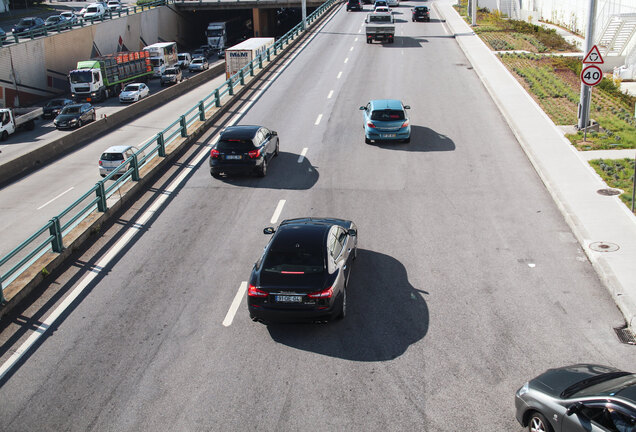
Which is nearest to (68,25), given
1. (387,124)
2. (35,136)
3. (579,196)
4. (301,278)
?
(35,136)

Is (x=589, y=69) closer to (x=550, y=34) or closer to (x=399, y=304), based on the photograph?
(x=399, y=304)

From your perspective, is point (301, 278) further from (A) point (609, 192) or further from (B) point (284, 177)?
(A) point (609, 192)

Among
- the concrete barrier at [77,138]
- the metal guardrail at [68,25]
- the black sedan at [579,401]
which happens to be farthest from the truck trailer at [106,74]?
the black sedan at [579,401]

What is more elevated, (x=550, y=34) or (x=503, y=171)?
(x=550, y=34)

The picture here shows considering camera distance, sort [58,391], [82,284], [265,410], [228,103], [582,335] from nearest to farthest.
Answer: [265,410]
[58,391]
[582,335]
[82,284]
[228,103]

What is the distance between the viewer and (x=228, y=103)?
1130 inches

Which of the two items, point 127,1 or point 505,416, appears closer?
point 505,416

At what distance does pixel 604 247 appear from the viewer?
1362cm

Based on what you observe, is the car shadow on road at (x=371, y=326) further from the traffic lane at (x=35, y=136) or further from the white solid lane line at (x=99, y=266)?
the traffic lane at (x=35, y=136)

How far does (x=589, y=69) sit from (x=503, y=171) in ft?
14.9

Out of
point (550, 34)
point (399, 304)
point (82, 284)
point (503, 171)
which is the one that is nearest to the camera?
point (399, 304)

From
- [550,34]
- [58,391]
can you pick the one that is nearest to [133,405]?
[58,391]

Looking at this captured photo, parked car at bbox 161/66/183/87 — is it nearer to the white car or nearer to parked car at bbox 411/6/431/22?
the white car

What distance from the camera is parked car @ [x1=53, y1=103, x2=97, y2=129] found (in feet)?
140
